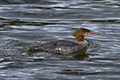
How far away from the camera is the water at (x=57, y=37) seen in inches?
353

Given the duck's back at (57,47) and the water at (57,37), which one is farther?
the duck's back at (57,47)

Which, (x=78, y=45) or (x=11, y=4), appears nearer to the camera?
(x=78, y=45)

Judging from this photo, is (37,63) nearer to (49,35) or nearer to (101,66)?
(101,66)

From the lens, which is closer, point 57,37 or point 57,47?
point 57,47

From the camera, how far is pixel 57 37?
1278 cm

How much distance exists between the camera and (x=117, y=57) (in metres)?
10.3

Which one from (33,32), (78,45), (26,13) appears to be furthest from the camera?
(26,13)

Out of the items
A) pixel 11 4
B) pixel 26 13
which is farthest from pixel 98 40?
pixel 11 4

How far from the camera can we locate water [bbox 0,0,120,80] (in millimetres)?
8969

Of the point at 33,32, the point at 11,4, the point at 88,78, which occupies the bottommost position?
the point at 88,78

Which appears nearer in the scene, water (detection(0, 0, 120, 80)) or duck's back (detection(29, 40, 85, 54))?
water (detection(0, 0, 120, 80))

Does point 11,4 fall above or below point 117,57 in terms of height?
above

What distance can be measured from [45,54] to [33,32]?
10.4ft

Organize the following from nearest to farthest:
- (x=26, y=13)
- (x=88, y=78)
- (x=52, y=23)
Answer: (x=88, y=78)
(x=52, y=23)
(x=26, y=13)
